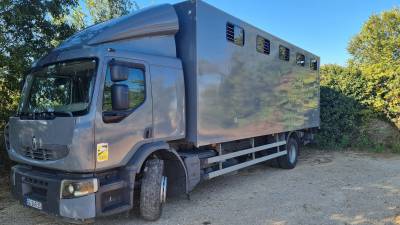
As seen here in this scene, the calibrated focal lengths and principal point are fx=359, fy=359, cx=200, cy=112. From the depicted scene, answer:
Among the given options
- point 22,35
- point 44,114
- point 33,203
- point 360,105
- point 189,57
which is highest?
point 22,35

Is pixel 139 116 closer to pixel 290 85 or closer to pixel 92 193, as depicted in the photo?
pixel 92 193

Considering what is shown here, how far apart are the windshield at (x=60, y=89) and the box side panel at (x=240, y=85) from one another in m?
2.01

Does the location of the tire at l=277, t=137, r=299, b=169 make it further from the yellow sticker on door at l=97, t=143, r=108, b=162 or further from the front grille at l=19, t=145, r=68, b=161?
the front grille at l=19, t=145, r=68, b=161

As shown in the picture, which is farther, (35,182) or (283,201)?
(283,201)

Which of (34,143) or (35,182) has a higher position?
(34,143)

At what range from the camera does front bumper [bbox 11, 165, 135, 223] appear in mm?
4426

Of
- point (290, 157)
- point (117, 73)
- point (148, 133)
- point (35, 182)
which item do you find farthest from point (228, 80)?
point (290, 157)

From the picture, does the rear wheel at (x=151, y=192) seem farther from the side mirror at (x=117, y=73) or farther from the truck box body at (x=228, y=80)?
the side mirror at (x=117, y=73)

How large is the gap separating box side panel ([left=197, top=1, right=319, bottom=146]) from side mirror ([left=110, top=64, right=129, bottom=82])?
5.52 feet

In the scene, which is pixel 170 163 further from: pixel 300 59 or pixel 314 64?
pixel 314 64

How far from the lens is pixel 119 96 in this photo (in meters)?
Answer: 4.58

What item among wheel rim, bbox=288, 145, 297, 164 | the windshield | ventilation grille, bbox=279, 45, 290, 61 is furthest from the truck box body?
the windshield

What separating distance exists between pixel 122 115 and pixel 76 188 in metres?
1.12

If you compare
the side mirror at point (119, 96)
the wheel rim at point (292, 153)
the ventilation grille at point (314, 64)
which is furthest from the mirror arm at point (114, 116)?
the ventilation grille at point (314, 64)
